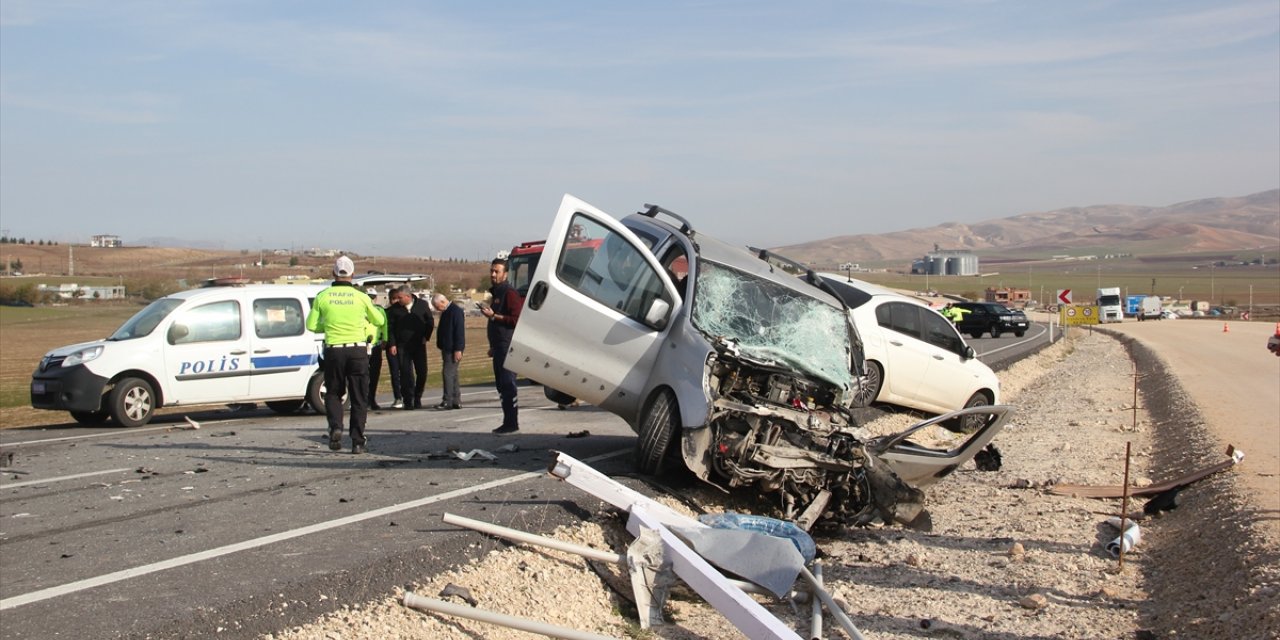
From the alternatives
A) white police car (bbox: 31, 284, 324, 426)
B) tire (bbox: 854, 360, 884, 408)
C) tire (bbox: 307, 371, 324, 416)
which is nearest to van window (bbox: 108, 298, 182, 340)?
white police car (bbox: 31, 284, 324, 426)

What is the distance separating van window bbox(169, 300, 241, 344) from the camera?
14570mm

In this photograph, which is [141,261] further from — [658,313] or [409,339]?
[658,313]

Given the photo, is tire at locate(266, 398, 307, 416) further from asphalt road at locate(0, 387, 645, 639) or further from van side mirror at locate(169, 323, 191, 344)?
asphalt road at locate(0, 387, 645, 639)

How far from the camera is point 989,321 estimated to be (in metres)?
49.7

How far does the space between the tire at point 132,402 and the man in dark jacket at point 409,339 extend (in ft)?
10.4

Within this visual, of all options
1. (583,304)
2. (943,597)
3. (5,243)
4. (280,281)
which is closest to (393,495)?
(583,304)

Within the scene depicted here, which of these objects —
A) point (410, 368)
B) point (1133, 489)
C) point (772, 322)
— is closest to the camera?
point (772, 322)

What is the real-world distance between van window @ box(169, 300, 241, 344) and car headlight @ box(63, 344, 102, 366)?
0.83 meters

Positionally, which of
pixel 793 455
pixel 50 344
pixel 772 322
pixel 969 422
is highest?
pixel 772 322

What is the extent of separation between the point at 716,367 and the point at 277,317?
8.43 meters

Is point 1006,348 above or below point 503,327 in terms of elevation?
below

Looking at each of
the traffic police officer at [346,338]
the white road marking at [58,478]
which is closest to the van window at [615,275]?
the traffic police officer at [346,338]

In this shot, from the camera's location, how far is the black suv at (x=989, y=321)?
4959cm

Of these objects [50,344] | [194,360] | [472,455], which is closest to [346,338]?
[472,455]
